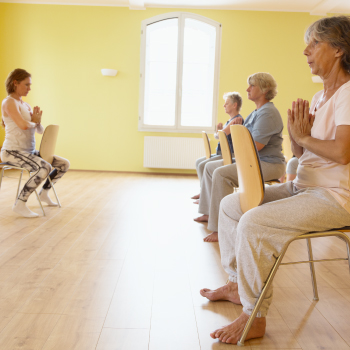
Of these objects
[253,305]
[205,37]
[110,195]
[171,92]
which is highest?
[205,37]

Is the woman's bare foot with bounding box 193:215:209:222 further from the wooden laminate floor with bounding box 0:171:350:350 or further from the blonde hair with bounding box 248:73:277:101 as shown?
the blonde hair with bounding box 248:73:277:101

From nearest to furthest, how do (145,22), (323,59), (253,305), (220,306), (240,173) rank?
(253,305), (323,59), (240,173), (220,306), (145,22)

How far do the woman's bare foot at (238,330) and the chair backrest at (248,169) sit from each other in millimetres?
437

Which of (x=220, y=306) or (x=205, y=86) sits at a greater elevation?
(x=205, y=86)

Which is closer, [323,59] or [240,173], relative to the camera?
[323,59]

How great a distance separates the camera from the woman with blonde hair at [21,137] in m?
3.52

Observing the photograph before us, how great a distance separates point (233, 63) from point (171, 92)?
118cm

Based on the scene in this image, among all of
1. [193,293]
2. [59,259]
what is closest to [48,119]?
[59,259]

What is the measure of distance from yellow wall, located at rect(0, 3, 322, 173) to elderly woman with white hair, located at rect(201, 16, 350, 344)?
547 cm

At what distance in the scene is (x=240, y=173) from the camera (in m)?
1.70

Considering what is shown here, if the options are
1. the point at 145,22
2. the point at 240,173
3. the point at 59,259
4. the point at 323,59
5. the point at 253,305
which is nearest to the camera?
the point at 253,305

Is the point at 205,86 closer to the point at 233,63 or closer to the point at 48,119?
the point at 233,63

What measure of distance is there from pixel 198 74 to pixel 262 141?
4526mm

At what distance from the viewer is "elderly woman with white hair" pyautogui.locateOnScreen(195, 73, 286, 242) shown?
276 cm
